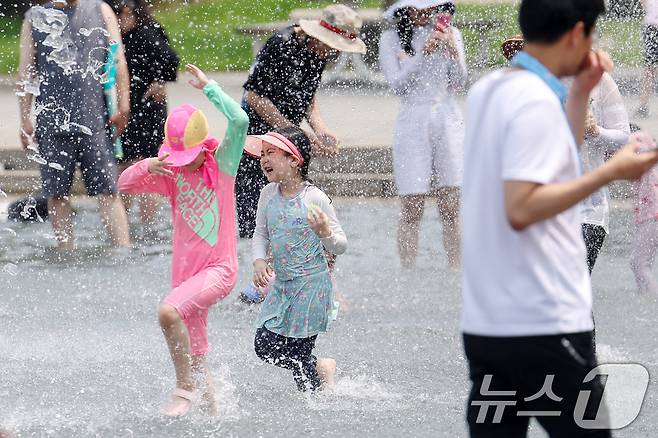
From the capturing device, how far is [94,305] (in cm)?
713

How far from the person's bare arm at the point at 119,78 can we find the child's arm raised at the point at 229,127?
10.0 feet

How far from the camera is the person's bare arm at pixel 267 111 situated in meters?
Result: 6.90

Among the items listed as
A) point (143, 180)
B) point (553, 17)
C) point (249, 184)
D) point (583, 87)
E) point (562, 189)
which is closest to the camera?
point (562, 189)

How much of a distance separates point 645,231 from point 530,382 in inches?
164

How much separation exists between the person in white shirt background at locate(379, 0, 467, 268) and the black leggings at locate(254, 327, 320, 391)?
2.71m

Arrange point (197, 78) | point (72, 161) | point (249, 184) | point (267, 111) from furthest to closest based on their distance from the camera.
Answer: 1. point (72, 161)
2. point (249, 184)
3. point (267, 111)
4. point (197, 78)

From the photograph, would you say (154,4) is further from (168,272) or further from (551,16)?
(551,16)

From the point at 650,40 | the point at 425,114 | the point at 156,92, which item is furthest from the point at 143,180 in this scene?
the point at 650,40

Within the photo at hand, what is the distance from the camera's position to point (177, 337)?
4.84 metres

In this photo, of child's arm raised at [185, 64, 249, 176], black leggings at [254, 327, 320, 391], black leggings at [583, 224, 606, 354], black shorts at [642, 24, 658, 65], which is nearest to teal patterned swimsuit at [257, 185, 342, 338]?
black leggings at [254, 327, 320, 391]

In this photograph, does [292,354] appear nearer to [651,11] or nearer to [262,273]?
[262,273]

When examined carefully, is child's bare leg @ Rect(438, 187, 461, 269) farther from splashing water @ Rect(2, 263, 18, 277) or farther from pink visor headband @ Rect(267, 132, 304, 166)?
pink visor headband @ Rect(267, 132, 304, 166)

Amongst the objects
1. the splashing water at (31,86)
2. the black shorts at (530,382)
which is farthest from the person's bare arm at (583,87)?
the splashing water at (31,86)

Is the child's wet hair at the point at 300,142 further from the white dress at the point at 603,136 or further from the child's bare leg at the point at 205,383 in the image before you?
the white dress at the point at 603,136
